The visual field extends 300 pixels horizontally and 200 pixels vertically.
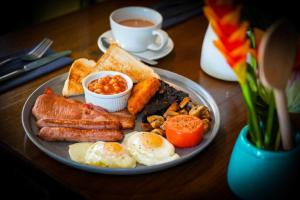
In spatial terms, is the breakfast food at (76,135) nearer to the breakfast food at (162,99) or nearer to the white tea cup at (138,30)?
the breakfast food at (162,99)

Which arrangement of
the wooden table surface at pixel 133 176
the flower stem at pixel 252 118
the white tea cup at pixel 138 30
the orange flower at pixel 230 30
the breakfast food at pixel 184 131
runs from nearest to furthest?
the orange flower at pixel 230 30, the flower stem at pixel 252 118, the wooden table surface at pixel 133 176, the breakfast food at pixel 184 131, the white tea cup at pixel 138 30

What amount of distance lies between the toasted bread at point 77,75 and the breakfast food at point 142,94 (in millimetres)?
159

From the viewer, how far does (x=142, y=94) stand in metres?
1.21

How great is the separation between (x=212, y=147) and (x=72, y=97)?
0.44 m

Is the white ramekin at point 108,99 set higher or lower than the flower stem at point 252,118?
lower

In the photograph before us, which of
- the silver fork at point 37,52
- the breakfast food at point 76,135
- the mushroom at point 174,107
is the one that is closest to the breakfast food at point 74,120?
the breakfast food at point 76,135

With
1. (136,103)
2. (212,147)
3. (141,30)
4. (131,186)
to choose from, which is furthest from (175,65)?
(131,186)

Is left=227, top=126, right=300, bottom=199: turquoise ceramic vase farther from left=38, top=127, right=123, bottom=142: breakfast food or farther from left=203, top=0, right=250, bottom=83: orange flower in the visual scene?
left=38, top=127, right=123, bottom=142: breakfast food

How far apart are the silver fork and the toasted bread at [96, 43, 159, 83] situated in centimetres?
23

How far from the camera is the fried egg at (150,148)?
39.3 inches

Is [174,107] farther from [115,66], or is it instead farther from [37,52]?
[37,52]

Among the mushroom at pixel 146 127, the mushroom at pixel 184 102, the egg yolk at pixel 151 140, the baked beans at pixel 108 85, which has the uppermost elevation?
the baked beans at pixel 108 85

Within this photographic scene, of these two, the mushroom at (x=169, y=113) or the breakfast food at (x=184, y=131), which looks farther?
the mushroom at (x=169, y=113)

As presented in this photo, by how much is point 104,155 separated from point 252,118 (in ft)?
1.13
